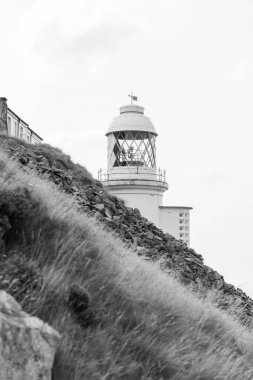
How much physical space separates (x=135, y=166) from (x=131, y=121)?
112 inches

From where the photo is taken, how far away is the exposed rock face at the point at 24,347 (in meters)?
4.10

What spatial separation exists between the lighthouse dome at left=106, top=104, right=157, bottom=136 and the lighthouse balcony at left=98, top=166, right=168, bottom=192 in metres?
2.45

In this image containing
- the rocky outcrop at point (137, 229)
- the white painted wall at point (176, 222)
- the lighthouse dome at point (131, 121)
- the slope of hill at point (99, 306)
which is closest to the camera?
the slope of hill at point (99, 306)

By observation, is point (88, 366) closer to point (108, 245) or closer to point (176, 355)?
point (176, 355)

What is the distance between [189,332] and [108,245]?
1.83 meters

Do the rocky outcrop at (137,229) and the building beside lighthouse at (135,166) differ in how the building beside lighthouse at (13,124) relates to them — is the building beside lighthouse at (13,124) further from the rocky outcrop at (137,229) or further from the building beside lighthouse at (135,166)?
the rocky outcrop at (137,229)

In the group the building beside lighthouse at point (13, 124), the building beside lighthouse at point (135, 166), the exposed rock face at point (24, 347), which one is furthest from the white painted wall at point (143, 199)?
the exposed rock face at point (24, 347)

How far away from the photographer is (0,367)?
4047 mm

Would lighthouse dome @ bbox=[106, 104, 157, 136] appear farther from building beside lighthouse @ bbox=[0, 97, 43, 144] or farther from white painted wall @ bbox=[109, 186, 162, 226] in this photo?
building beside lighthouse @ bbox=[0, 97, 43, 144]

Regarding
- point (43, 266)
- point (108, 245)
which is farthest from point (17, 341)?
point (108, 245)

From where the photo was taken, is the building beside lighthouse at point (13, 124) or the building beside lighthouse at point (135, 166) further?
the building beside lighthouse at point (135, 166)

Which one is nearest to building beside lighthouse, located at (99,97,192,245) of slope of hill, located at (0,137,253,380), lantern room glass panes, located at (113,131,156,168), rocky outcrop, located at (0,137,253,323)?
lantern room glass panes, located at (113,131,156,168)

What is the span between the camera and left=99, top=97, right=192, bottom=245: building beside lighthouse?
1521 inches

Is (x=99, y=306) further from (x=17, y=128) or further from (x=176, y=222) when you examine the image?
(x=176, y=222)
